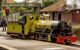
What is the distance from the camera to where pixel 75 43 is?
984 inches

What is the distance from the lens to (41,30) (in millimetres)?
29266

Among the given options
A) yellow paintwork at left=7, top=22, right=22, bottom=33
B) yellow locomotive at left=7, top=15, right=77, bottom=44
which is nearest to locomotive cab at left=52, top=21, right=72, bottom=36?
yellow locomotive at left=7, top=15, right=77, bottom=44

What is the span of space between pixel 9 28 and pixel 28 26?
3252 millimetres

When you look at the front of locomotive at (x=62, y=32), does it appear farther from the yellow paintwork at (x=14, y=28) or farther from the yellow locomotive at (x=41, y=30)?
the yellow paintwork at (x=14, y=28)

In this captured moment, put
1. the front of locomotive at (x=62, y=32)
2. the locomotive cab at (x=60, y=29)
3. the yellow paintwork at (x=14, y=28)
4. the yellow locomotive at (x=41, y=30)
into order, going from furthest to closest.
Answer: the yellow paintwork at (x=14, y=28), the locomotive cab at (x=60, y=29), the yellow locomotive at (x=41, y=30), the front of locomotive at (x=62, y=32)

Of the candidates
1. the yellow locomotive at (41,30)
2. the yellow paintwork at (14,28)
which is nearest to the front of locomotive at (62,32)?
the yellow locomotive at (41,30)

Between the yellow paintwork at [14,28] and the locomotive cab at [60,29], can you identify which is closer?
the locomotive cab at [60,29]

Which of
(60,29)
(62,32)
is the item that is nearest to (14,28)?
(60,29)

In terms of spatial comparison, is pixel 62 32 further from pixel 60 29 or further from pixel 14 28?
pixel 14 28

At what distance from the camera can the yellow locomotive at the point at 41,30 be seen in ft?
86.9

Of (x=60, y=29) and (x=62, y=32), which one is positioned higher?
(x=60, y=29)

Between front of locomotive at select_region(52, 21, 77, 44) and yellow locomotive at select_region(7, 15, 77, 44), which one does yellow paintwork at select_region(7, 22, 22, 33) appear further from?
front of locomotive at select_region(52, 21, 77, 44)

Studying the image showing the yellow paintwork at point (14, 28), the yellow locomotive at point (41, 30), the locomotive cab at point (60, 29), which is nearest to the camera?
the yellow locomotive at point (41, 30)

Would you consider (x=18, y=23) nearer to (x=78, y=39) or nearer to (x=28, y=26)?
(x=28, y=26)
